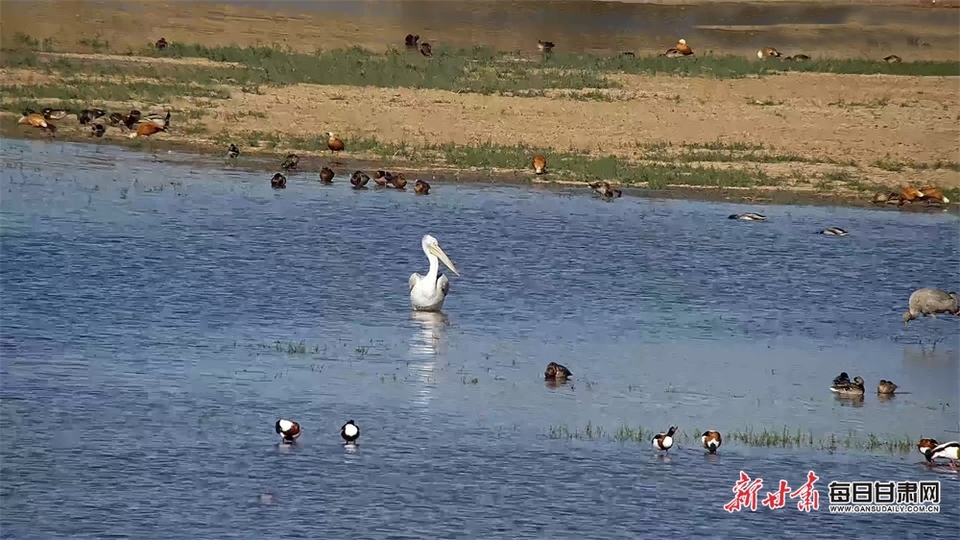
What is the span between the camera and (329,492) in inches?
372

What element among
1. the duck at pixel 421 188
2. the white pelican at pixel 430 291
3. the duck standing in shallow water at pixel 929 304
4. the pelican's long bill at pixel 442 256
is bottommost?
the white pelican at pixel 430 291

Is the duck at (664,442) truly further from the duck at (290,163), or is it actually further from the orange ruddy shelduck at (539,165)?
the duck at (290,163)

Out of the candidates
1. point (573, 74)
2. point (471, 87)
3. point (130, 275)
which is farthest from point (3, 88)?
point (130, 275)

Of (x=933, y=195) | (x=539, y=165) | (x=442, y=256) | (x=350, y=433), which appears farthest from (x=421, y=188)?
(x=350, y=433)

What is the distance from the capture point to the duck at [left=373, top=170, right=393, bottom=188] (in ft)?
66.5

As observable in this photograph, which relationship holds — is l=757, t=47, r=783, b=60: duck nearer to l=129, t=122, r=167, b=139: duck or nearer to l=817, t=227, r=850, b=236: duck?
l=129, t=122, r=167, b=139: duck

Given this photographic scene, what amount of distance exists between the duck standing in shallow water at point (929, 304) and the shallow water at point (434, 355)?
0.21 meters

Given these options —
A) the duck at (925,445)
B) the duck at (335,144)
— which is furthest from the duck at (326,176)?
the duck at (925,445)

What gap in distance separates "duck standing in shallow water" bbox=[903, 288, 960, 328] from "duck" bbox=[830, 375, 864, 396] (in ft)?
8.41

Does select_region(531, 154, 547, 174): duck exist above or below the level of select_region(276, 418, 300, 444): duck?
above

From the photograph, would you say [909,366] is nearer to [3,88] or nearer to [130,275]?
[130,275]

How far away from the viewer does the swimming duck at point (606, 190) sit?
20.3m

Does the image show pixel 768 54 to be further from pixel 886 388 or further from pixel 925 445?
pixel 925 445

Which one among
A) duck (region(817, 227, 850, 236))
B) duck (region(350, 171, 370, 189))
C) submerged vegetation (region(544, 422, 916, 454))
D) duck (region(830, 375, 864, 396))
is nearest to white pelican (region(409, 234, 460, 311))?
submerged vegetation (region(544, 422, 916, 454))
